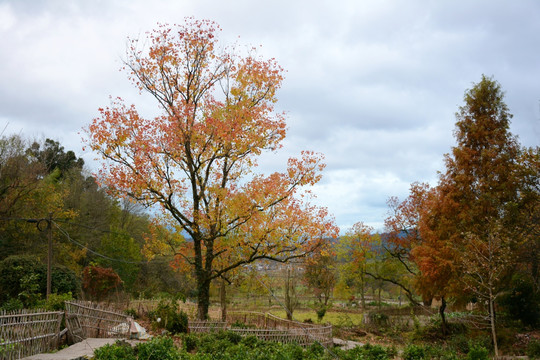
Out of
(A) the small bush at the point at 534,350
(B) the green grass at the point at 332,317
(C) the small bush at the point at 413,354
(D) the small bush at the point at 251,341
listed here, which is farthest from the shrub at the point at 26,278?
(A) the small bush at the point at 534,350

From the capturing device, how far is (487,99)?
64.1 feet

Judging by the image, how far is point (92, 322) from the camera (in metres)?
13.6

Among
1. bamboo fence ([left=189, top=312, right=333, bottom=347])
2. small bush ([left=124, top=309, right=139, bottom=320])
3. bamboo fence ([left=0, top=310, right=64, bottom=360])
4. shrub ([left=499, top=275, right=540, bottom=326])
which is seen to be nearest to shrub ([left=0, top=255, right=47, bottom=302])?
small bush ([left=124, top=309, right=139, bottom=320])

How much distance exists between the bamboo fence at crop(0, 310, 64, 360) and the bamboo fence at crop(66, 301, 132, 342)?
21.4 inches

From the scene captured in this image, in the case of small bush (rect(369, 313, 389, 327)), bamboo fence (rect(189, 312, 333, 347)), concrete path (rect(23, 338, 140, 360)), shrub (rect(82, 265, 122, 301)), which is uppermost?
shrub (rect(82, 265, 122, 301))

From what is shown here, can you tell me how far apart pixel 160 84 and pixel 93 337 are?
10452mm

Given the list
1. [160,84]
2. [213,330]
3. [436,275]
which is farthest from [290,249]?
[160,84]

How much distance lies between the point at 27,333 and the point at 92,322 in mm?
2887

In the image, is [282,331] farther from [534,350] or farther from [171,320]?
[534,350]

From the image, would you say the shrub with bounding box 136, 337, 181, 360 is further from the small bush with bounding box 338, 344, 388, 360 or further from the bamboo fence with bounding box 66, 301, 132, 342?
the small bush with bounding box 338, 344, 388, 360

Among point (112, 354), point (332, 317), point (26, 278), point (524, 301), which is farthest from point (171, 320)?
point (332, 317)

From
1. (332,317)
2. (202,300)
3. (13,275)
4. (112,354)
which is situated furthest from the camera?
(332,317)

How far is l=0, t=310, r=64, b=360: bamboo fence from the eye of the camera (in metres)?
10.0

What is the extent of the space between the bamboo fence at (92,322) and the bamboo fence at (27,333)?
54 cm
